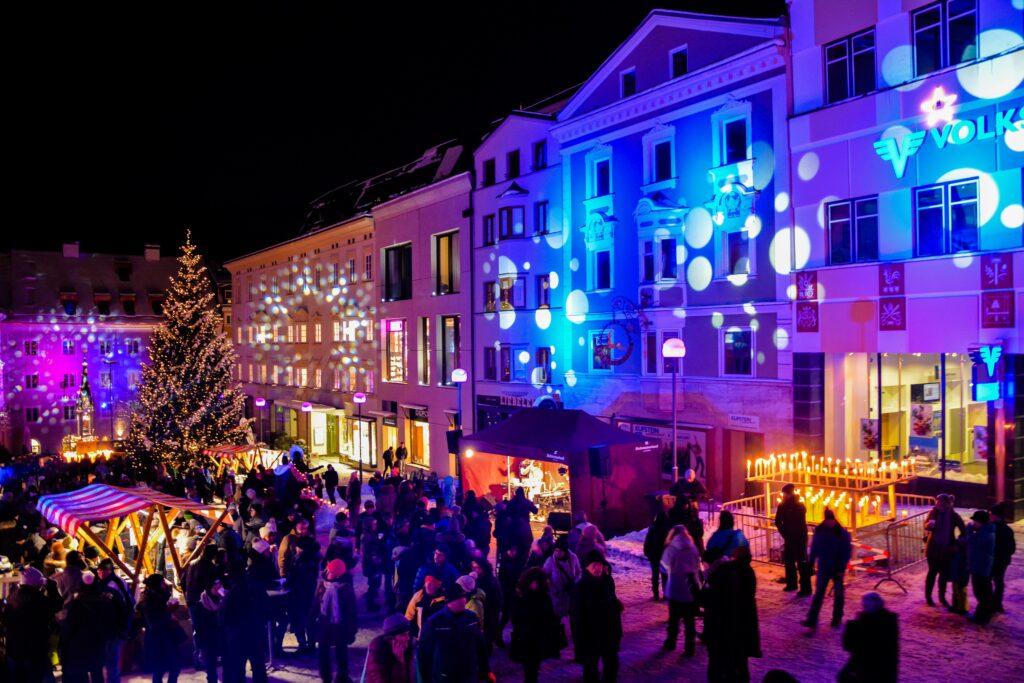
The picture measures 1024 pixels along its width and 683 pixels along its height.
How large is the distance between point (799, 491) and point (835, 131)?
912 centimetres

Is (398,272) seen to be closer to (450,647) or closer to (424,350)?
(424,350)

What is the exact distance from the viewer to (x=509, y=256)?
30.5 metres

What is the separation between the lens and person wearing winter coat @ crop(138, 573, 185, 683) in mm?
9539

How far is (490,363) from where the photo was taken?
3169 centimetres

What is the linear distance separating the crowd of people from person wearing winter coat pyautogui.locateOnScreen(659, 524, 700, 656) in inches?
0.7

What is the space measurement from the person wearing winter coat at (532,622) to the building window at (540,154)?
72.2 ft

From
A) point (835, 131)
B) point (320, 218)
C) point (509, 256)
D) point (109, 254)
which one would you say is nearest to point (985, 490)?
point (835, 131)

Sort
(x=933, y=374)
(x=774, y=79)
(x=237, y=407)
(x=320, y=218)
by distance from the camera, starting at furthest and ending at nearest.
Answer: (x=320, y=218)
(x=237, y=407)
(x=774, y=79)
(x=933, y=374)

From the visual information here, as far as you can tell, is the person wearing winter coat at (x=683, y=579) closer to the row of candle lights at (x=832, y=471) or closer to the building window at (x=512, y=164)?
the row of candle lights at (x=832, y=471)

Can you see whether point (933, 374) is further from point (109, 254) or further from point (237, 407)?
point (109, 254)

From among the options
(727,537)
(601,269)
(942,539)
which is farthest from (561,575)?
(601,269)

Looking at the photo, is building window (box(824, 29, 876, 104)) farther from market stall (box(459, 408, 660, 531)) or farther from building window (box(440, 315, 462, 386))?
building window (box(440, 315, 462, 386))

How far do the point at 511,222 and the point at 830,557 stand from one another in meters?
21.4

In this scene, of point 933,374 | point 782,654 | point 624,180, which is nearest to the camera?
point 782,654
